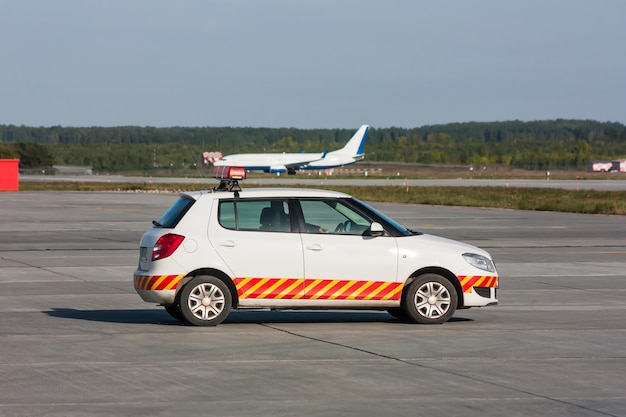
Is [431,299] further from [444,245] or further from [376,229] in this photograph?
[376,229]

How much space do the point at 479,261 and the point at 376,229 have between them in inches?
55.9

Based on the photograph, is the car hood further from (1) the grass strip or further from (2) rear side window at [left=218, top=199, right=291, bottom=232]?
(1) the grass strip

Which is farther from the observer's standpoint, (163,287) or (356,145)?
(356,145)

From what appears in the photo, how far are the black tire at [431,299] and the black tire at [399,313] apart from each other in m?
0.14

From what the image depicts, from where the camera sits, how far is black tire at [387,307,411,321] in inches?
545

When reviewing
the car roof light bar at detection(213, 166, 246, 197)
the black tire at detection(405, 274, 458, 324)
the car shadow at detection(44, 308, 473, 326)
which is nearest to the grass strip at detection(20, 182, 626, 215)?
the car shadow at detection(44, 308, 473, 326)

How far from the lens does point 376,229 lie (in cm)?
1359

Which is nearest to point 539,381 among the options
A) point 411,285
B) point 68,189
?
point 411,285

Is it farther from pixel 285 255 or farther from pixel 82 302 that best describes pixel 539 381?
pixel 82 302

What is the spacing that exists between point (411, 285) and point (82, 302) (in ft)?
16.4

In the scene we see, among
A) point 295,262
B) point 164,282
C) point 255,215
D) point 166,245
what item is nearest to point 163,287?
point 164,282

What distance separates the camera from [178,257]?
13.4m

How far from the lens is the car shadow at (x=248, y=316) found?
556 inches

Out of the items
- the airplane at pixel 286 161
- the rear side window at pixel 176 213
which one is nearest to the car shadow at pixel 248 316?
the rear side window at pixel 176 213
